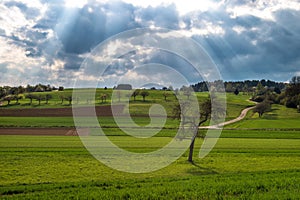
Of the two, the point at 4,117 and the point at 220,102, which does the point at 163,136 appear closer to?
the point at 220,102

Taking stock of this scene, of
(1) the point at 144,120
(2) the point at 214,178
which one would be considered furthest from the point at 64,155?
(1) the point at 144,120

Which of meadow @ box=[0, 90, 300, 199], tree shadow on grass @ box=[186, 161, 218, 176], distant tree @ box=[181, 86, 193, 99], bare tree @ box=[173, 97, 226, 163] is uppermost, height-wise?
distant tree @ box=[181, 86, 193, 99]

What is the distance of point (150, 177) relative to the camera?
22484 mm

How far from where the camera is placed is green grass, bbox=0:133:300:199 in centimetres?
1617

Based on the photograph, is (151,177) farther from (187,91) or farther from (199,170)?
(187,91)

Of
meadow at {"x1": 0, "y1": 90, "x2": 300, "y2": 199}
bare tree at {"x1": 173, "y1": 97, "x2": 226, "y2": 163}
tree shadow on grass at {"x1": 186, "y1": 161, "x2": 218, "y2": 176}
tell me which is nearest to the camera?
meadow at {"x1": 0, "y1": 90, "x2": 300, "y2": 199}

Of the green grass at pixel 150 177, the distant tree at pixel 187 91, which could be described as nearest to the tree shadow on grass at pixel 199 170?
the green grass at pixel 150 177

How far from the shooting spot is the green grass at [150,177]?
16.2 meters

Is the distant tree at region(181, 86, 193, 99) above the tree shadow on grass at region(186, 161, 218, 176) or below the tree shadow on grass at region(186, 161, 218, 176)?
above

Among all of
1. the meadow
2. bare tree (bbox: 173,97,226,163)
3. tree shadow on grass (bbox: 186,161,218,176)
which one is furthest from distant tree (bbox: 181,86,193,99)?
tree shadow on grass (bbox: 186,161,218,176)

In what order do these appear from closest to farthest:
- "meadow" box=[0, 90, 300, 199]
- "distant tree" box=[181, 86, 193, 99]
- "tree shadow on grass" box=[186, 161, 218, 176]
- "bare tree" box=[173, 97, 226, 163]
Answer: "meadow" box=[0, 90, 300, 199] → "tree shadow on grass" box=[186, 161, 218, 176] → "distant tree" box=[181, 86, 193, 99] → "bare tree" box=[173, 97, 226, 163]

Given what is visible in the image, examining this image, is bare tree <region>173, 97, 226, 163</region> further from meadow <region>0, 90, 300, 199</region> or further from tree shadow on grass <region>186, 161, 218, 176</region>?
tree shadow on grass <region>186, 161, 218, 176</region>

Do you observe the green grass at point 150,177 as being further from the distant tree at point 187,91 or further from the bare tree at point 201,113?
the distant tree at point 187,91

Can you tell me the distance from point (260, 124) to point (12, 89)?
466ft
